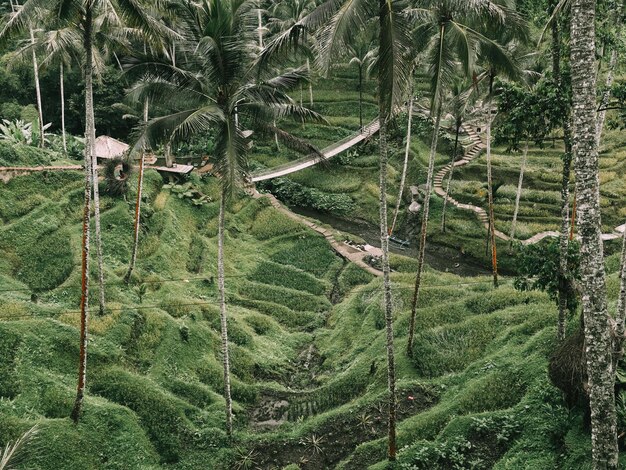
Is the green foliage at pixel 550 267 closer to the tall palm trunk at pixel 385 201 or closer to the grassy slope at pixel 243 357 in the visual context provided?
the grassy slope at pixel 243 357

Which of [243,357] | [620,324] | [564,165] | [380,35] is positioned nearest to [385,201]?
[380,35]

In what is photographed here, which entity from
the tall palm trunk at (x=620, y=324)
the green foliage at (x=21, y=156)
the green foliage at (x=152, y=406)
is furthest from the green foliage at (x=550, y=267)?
the green foliage at (x=21, y=156)

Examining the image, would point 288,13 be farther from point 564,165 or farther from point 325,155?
point 564,165

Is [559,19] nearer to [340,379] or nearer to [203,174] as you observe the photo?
[340,379]

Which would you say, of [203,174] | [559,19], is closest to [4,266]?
[203,174]

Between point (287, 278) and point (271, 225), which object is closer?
point (287, 278)

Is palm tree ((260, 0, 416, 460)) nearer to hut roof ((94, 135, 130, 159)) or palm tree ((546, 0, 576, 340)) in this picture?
palm tree ((546, 0, 576, 340))

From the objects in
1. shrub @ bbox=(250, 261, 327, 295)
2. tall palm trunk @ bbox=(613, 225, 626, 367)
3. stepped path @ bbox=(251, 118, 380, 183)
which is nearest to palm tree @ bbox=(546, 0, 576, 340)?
tall palm trunk @ bbox=(613, 225, 626, 367)
